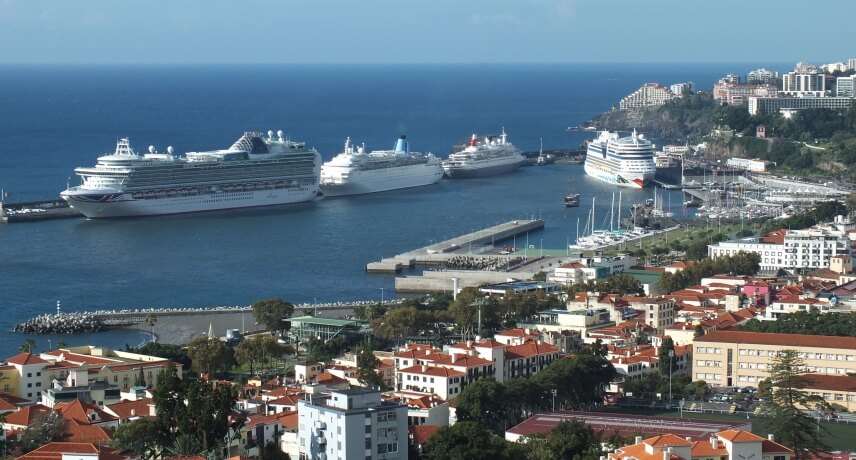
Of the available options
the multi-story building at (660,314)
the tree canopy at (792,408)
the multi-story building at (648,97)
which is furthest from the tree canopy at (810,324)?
the multi-story building at (648,97)

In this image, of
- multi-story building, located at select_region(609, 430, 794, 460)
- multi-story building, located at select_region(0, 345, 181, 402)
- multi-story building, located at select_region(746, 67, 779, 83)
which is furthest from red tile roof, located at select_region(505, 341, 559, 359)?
multi-story building, located at select_region(746, 67, 779, 83)

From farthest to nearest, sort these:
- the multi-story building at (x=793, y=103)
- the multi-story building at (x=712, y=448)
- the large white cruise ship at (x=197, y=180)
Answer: the multi-story building at (x=793, y=103)
the large white cruise ship at (x=197, y=180)
the multi-story building at (x=712, y=448)

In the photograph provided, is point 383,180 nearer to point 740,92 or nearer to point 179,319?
point 179,319

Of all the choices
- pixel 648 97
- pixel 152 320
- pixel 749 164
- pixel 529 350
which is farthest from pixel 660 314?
pixel 648 97

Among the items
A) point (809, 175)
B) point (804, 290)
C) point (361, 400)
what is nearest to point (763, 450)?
point (361, 400)

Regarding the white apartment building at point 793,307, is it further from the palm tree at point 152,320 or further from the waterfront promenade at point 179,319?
the palm tree at point 152,320

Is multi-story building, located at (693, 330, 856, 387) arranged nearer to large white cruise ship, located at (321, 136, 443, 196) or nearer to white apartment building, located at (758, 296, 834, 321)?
white apartment building, located at (758, 296, 834, 321)
